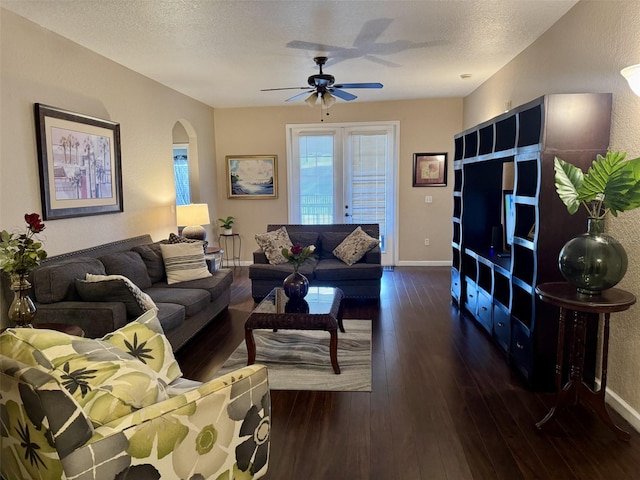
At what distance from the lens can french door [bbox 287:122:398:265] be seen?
6.98 m

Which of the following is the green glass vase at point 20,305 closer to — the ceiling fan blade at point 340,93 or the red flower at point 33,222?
the red flower at point 33,222

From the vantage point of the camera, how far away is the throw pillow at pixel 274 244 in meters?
5.21

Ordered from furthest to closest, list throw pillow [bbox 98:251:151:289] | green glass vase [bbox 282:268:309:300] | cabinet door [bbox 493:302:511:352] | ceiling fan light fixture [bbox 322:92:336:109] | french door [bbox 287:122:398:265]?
french door [bbox 287:122:398:265] < ceiling fan light fixture [bbox 322:92:336:109] < throw pillow [bbox 98:251:151:289] < green glass vase [bbox 282:268:309:300] < cabinet door [bbox 493:302:511:352]

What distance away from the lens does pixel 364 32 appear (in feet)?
11.9

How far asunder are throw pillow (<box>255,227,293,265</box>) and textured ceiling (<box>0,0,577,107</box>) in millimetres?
1923

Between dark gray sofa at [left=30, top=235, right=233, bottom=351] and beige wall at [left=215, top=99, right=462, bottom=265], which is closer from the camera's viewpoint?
dark gray sofa at [left=30, top=235, right=233, bottom=351]

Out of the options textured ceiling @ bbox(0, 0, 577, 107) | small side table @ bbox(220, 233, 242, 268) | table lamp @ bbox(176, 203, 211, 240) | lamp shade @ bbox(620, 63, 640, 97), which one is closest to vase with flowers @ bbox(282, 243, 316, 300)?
textured ceiling @ bbox(0, 0, 577, 107)

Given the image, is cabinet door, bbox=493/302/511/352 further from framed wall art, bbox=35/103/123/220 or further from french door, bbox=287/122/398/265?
framed wall art, bbox=35/103/123/220

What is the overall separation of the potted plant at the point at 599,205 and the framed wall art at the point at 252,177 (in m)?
5.35

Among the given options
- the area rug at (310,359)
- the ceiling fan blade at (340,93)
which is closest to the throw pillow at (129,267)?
the area rug at (310,359)

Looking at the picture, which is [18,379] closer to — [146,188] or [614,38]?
[614,38]

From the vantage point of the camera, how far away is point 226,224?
23.6ft

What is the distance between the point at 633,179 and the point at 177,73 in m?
→ 4.48

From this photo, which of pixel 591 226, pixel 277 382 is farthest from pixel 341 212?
pixel 591 226
